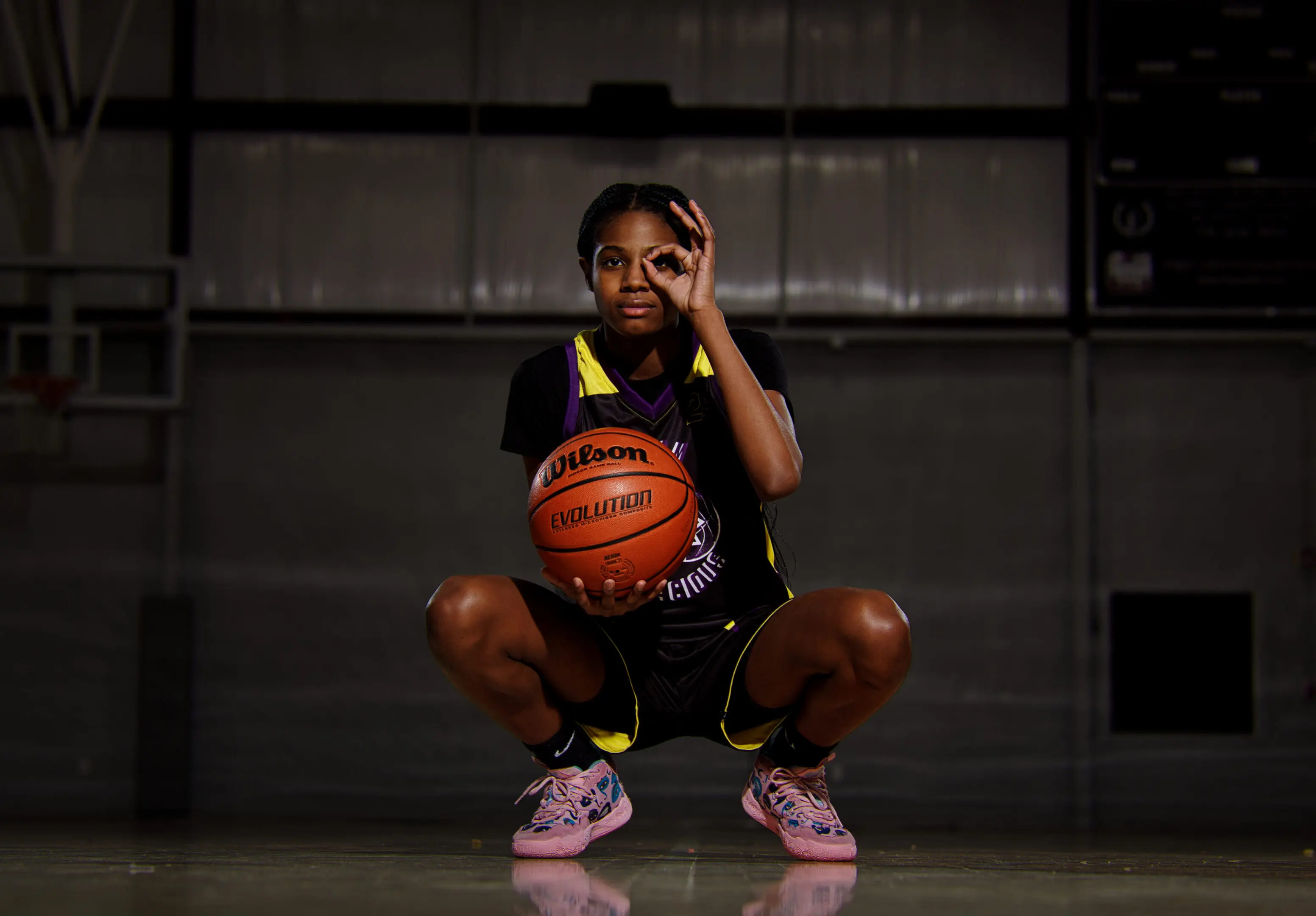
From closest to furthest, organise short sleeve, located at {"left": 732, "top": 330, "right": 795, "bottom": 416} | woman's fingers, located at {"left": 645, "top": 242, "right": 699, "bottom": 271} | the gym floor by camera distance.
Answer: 1. the gym floor
2. woman's fingers, located at {"left": 645, "top": 242, "right": 699, "bottom": 271}
3. short sleeve, located at {"left": 732, "top": 330, "right": 795, "bottom": 416}

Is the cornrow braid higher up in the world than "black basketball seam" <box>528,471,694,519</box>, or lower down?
higher up

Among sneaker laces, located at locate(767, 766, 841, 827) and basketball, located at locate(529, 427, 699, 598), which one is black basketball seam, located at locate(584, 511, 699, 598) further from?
sneaker laces, located at locate(767, 766, 841, 827)

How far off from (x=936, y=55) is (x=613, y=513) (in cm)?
432

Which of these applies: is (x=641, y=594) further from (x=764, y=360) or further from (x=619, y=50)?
(x=619, y=50)

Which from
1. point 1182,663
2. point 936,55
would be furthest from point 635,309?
point 1182,663

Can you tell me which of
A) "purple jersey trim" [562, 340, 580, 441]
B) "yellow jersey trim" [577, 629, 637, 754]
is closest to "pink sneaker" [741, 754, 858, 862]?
"yellow jersey trim" [577, 629, 637, 754]

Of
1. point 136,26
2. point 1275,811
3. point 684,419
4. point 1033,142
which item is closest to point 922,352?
point 1033,142

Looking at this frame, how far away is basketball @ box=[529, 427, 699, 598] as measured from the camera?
191 centimetres

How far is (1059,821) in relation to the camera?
5215mm

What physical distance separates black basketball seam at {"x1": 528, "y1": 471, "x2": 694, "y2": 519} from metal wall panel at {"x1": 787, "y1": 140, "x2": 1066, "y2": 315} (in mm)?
3638

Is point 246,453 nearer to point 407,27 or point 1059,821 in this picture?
point 407,27

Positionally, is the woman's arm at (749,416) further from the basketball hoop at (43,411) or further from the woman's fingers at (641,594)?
the basketball hoop at (43,411)

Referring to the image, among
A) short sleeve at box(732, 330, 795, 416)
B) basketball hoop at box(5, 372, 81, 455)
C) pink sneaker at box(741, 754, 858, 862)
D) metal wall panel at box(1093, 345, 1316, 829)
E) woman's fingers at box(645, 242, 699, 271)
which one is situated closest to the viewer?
pink sneaker at box(741, 754, 858, 862)

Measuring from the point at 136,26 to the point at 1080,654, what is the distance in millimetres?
5202
